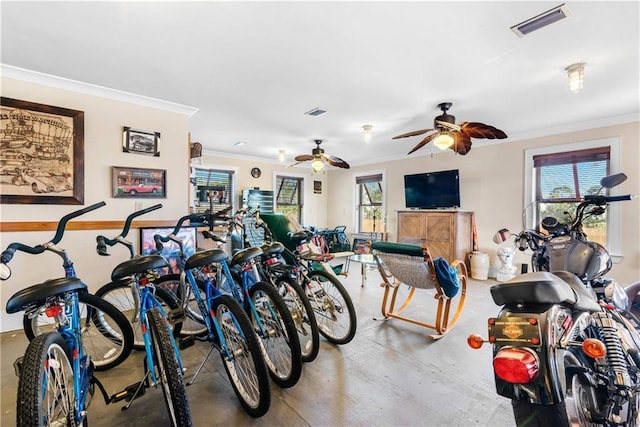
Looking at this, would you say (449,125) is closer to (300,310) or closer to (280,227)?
(280,227)

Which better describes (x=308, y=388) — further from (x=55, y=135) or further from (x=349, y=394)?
(x=55, y=135)

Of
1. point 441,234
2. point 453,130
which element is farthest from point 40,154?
point 441,234

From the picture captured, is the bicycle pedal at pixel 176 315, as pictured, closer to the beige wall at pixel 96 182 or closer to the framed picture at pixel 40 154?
the beige wall at pixel 96 182

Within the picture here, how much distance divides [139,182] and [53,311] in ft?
8.02

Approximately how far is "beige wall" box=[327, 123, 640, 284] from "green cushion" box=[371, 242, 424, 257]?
322 centimetres

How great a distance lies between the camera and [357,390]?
1.82m

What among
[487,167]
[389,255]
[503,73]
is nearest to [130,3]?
[389,255]

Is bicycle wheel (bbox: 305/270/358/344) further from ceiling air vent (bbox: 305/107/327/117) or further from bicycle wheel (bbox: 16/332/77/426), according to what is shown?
ceiling air vent (bbox: 305/107/327/117)

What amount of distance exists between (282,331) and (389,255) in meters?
1.30

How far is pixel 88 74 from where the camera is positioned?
2727mm

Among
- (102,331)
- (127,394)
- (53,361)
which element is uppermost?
(53,361)

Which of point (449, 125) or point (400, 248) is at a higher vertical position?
point (449, 125)

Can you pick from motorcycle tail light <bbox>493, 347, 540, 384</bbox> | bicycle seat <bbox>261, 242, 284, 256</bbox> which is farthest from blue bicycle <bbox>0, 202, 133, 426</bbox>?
motorcycle tail light <bbox>493, 347, 540, 384</bbox>

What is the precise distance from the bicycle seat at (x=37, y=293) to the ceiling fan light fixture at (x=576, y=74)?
12.7ft
